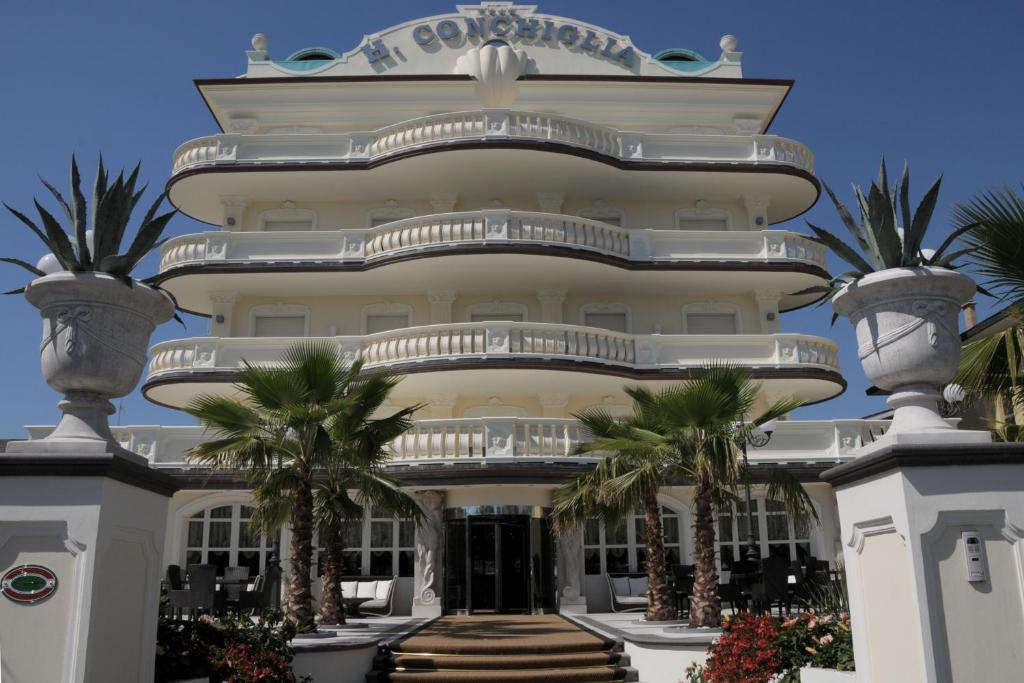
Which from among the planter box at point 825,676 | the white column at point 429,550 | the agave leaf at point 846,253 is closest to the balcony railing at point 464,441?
the white column at point 429,550

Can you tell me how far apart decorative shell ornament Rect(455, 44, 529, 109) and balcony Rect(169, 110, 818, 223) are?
1.65 metres

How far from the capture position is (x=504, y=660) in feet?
45.7

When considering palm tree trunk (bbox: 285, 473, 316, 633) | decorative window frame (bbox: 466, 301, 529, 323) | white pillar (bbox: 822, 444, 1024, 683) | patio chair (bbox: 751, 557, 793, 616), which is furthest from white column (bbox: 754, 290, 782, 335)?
white pillar (bbox: 822, 444, 1024, 683)

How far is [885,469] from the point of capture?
672cm

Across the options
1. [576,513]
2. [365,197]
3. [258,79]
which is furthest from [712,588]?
[258,79]

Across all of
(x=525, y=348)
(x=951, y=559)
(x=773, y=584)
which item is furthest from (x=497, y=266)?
(x=951, y=559)

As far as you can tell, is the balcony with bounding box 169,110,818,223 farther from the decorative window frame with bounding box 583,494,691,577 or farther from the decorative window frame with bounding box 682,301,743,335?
the decorative window frame with bounding box 583,494,691,577

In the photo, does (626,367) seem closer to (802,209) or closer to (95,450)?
(802,209)

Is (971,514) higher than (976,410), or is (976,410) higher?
(976,410)

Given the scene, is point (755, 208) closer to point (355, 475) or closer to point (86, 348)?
point (355, 475)

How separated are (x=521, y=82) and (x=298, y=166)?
751cm

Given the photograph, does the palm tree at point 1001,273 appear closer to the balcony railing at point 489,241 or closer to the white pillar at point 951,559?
the white pillar at point 951,559

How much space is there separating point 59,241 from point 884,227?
6707 mm

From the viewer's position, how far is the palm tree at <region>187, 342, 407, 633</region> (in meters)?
14.5
